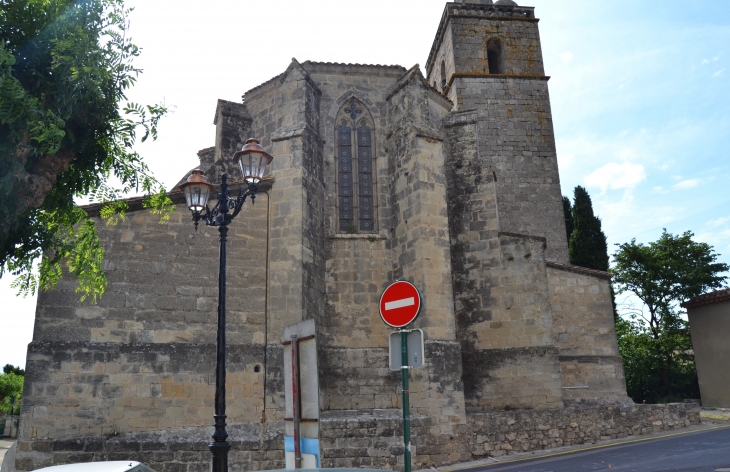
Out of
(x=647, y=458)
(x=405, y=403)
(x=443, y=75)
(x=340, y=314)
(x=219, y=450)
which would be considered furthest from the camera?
(x=443, y=75)

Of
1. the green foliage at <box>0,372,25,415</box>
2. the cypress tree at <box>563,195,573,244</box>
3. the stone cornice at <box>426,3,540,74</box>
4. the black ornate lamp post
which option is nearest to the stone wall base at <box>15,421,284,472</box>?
the black ornate lamp post

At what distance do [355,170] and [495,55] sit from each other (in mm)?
11621

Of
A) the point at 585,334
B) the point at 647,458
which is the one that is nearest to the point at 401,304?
the point at 647,458

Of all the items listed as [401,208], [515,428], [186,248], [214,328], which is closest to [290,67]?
[401,208]

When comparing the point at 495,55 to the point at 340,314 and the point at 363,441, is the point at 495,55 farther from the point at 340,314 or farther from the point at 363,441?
the point at 363,441

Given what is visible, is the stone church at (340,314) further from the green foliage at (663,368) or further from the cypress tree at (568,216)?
the cypress tree at (568,216)

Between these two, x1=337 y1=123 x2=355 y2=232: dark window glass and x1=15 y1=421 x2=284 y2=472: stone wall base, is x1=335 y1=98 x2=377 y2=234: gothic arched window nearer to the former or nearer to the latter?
x1=337 y1=123 x2=355 y2=232: dark window glass

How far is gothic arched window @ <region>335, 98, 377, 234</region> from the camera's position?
14.1 meters

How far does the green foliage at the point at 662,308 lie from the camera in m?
21.8

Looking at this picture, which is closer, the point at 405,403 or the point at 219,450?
the point at 405,403

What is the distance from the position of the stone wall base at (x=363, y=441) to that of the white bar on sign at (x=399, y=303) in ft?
18.3

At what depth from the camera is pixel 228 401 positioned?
10867 mm

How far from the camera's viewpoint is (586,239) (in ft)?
77.9

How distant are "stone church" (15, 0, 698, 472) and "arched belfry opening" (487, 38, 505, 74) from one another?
8.04 m
